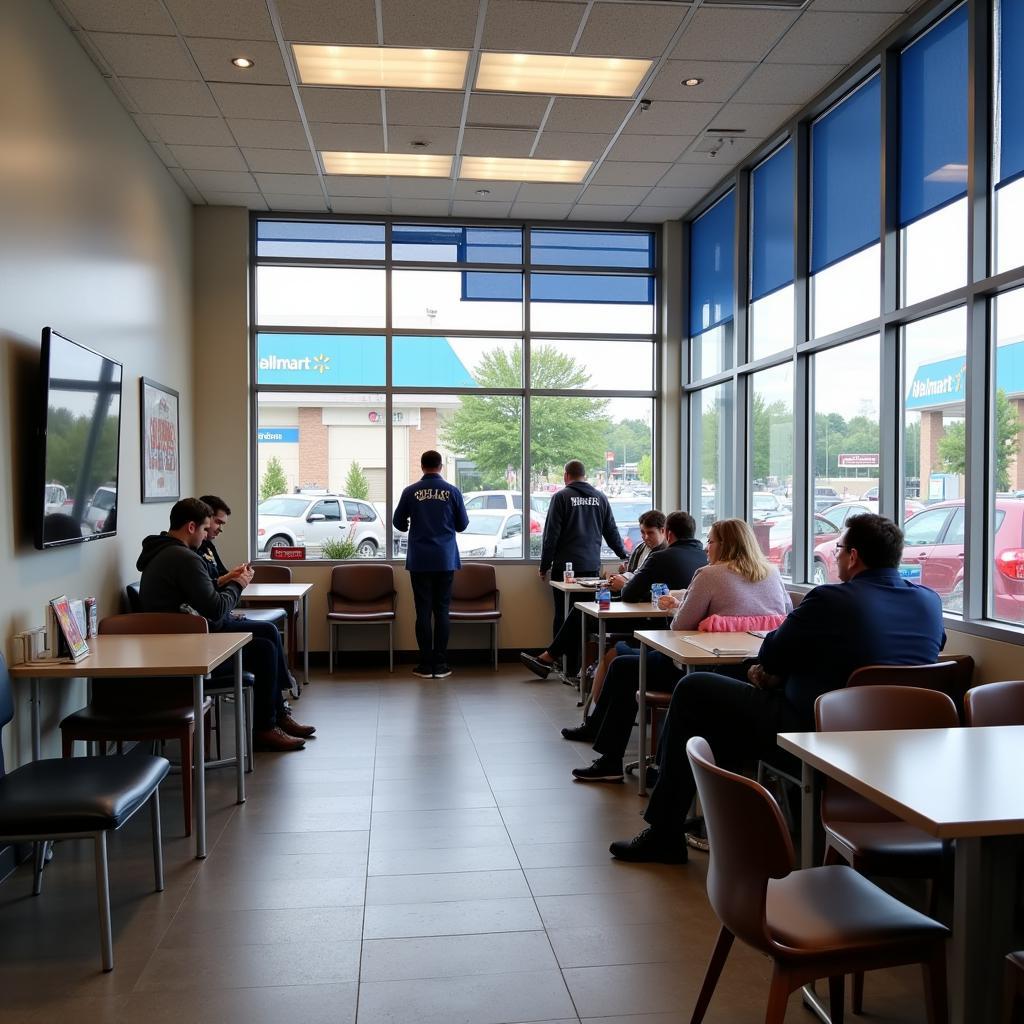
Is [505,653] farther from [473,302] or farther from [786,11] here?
[786,11]

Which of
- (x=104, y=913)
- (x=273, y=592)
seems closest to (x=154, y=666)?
(x=104, y=913)

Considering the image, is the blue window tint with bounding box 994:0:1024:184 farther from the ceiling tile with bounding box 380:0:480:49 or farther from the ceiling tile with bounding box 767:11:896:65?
the ceiling tile with bounding box 380:0:480:49

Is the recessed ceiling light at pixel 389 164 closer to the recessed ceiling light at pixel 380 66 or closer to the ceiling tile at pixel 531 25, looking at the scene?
the recessed ceiling light at pixel 380 66

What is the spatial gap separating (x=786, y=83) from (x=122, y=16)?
367 cm

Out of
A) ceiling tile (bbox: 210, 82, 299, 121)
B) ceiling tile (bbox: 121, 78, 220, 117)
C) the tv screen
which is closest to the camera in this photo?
the tv screen

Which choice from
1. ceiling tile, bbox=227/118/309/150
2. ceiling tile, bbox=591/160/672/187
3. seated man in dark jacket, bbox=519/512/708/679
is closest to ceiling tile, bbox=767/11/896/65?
ceiling tile, bbox=591/160/672/187

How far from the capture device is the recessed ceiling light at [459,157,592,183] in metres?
6.97

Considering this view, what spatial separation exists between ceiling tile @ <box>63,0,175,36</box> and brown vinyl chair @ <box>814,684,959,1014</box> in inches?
177

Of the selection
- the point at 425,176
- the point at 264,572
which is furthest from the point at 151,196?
the point at 264,572

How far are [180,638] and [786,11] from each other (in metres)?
4.24

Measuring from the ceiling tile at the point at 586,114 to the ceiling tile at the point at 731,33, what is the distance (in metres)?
0.72

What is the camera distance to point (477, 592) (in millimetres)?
8336

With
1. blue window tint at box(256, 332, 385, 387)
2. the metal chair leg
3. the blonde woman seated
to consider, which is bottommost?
the metal chair leg

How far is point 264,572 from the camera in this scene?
793 cm
